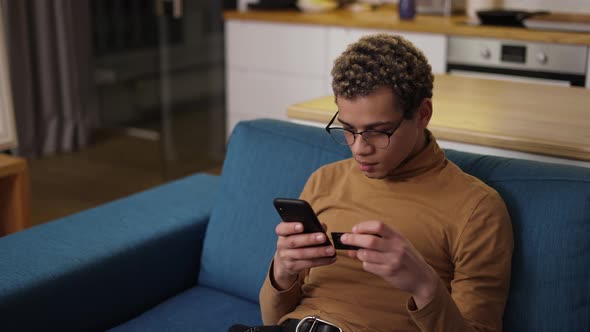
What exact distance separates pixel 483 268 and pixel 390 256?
25cm

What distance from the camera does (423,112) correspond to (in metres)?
1.50

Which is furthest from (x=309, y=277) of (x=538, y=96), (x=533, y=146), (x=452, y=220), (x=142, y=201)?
(x=538, y=96)

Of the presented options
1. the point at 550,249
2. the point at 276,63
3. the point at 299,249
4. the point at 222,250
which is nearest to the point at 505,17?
the point at 276,63

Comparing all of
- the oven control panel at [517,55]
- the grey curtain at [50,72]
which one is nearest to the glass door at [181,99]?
the grey curtain at [50,72]

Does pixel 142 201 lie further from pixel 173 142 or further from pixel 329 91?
pixel 173 142

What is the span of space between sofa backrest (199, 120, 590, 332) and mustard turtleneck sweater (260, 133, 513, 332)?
0.10m

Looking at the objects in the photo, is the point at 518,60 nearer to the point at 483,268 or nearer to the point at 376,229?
the point at 483,268

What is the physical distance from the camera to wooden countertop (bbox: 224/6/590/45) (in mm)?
3346

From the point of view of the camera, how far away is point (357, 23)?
151 inches

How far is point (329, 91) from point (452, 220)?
8.70 feet

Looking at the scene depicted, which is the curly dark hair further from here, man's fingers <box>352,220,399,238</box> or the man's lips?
man's fingers <box>352,220,399,238</box>

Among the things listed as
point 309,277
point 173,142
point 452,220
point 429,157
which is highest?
point 429,157

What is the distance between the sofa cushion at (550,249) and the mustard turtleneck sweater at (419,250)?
9 cm

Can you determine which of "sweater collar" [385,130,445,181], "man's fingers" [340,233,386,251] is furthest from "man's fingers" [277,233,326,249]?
"sweater collar" [385,130,445,181]
